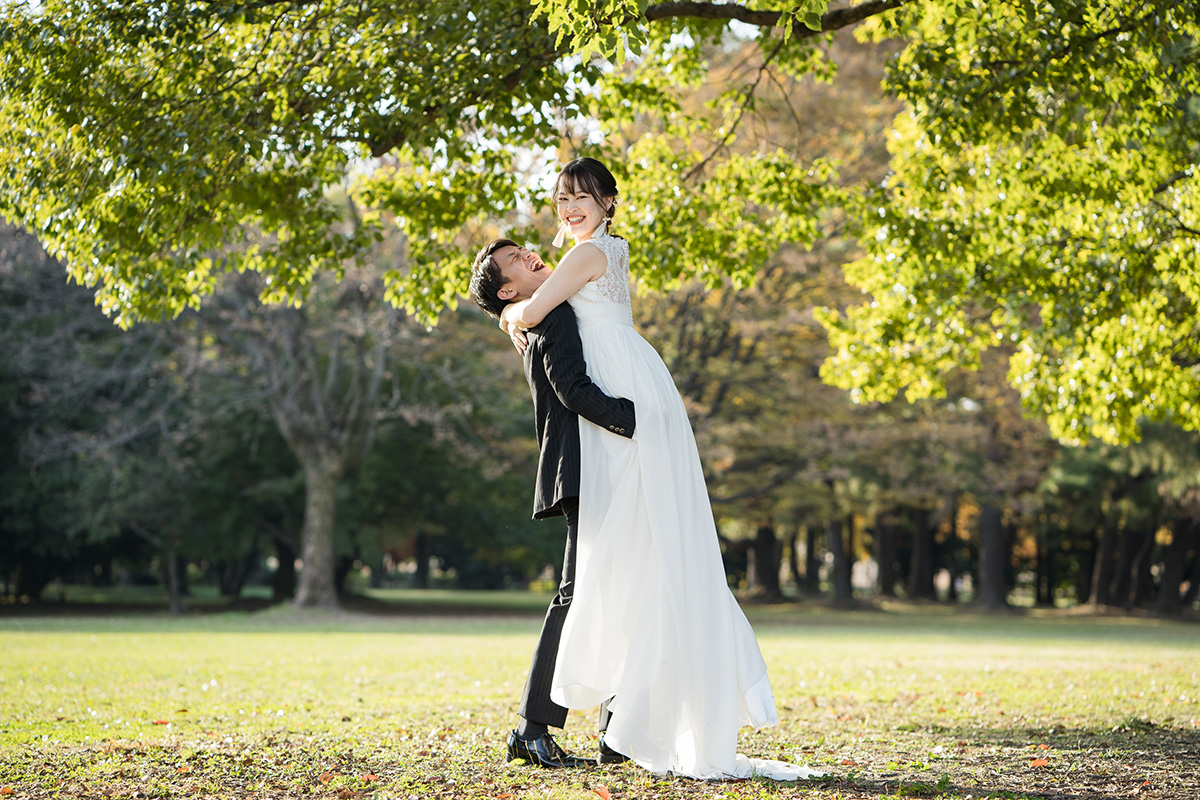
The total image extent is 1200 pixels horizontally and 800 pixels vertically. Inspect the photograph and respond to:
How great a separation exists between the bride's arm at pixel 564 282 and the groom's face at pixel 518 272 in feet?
0.70

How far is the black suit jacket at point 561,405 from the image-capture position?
411 centimetres

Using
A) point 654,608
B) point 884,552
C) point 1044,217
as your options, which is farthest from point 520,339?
point 884,552

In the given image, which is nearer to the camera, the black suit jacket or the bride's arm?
the black suit jacket

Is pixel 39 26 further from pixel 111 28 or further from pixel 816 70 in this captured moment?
pixel 816 70

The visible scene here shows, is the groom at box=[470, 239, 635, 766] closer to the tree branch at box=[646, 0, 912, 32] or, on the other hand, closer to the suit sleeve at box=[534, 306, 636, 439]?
the suit sleeve at box=[534, 306, 636, 439]

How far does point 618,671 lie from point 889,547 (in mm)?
36718

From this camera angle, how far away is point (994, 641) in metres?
18.3

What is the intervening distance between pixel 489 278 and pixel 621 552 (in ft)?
4.45

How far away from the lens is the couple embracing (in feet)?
13.0

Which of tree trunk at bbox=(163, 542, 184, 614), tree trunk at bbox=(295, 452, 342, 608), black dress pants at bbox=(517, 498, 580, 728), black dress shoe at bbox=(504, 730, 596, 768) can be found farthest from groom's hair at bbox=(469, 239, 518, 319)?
tree trunk at bbox=(163, 542, 184, 614)

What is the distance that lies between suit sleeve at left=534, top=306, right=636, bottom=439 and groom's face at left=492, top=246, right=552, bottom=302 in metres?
0.29

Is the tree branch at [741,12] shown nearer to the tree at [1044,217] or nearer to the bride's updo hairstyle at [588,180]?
the tree at [1044,217]

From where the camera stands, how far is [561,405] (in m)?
4.31

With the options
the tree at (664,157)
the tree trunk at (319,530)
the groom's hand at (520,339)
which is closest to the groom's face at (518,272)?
the groom's hand at (520,339)
